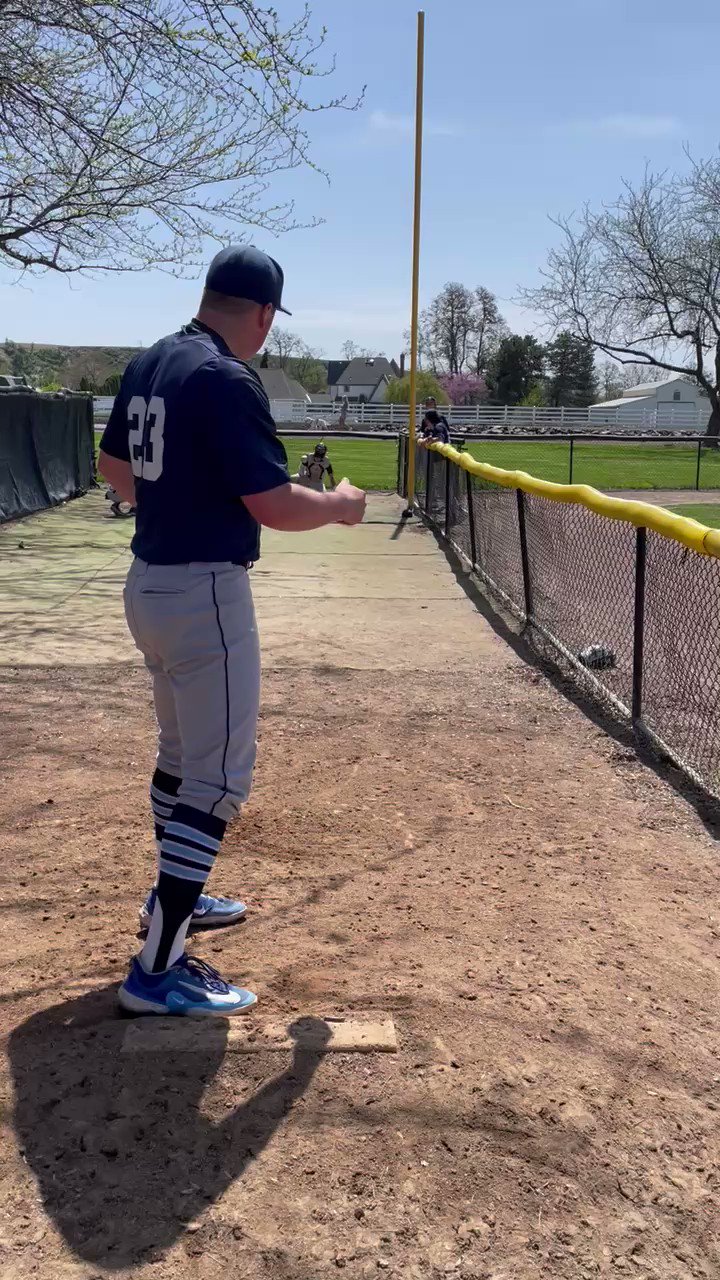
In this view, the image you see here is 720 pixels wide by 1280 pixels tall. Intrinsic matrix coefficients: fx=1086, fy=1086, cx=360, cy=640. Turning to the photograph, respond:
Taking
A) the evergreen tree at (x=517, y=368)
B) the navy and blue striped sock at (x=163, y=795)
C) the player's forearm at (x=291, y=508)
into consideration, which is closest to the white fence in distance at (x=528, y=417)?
the evergreen tree at (x=517, y=368)

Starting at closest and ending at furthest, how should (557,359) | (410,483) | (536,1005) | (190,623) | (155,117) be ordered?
(190,623), (536,1005), (155,117), (410,483), (557,359)

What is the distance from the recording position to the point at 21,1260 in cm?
197

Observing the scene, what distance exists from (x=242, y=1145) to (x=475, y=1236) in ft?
1.71

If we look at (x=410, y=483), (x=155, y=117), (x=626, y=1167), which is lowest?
(x=626, y=1167)

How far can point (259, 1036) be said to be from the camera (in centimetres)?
267

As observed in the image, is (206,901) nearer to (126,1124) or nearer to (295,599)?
A: (126,1124)

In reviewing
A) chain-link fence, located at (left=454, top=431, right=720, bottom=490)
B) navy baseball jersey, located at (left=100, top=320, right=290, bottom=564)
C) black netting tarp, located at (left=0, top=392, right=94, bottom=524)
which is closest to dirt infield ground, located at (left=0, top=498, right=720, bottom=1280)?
navy baseball jersey, located at (left=100, top=320, right=290, bottom=564)

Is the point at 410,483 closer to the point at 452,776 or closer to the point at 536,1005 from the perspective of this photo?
the point at 452,776

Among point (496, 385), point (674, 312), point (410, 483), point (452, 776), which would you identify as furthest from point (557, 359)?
point (452, 776)

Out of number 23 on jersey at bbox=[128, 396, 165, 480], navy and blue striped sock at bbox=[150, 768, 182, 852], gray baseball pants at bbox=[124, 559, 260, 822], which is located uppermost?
number 23 on jersey at bbox=[128, 396, 165, 480]

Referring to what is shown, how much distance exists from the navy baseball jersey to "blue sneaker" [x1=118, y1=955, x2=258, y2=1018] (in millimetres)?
1067

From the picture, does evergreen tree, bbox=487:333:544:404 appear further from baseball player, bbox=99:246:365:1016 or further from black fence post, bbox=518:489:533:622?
baseball player, bbox=99:246:365:1016

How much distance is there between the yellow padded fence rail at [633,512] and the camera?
14.8 ft

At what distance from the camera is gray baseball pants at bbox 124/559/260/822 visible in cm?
269
